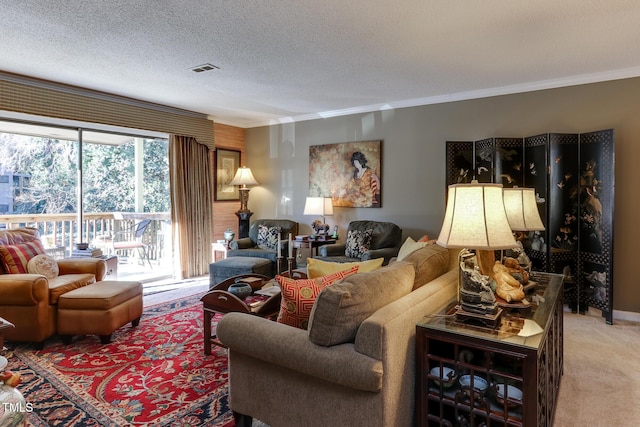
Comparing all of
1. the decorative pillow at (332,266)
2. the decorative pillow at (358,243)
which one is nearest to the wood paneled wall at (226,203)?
the decorative pillow at (358,243)

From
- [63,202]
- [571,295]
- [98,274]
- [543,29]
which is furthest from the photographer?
[63,202]

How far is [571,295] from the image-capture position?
3904 millimetres

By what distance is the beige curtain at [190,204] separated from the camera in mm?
5477

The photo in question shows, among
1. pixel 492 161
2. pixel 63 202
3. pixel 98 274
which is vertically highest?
pixel 492 161

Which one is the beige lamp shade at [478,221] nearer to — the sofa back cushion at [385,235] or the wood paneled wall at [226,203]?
the sofa back cushion at [385,235]

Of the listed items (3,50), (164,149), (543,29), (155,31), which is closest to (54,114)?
(3,50)

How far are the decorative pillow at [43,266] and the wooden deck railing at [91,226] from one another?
142cm

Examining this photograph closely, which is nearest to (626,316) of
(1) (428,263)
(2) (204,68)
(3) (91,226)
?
(1) (428,263)

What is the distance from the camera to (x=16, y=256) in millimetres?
3246

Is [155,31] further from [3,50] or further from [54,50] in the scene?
[3,50]

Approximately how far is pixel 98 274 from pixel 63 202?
1648 millimetres

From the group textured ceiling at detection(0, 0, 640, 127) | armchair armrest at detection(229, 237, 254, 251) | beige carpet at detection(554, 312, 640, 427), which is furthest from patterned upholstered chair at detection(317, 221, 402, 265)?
beige carpet at detection(554, 312, 640, 427)

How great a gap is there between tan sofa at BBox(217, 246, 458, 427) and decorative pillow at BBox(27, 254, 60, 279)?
2.37 m

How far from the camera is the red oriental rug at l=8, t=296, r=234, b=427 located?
2.10 meters
